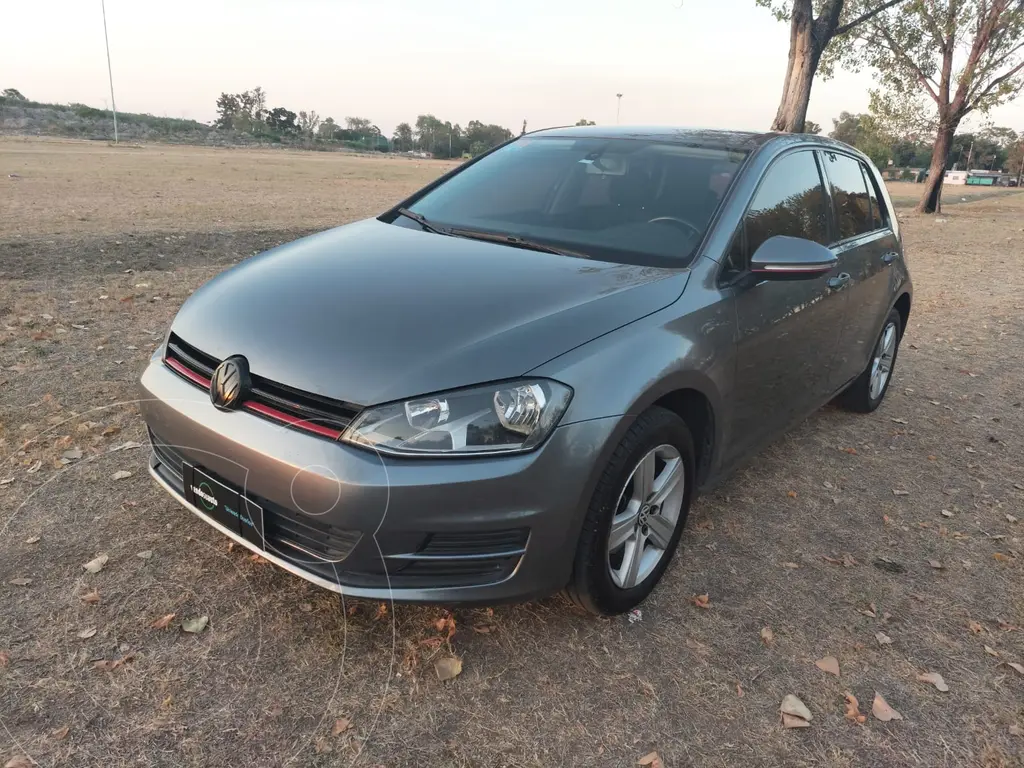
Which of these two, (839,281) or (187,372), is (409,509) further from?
(839,281)

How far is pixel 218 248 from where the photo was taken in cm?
907

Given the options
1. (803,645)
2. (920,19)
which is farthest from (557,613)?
(920,19)

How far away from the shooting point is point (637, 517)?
8.21 ft

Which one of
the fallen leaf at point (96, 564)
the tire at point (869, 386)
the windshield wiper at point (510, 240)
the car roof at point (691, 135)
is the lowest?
the fallen leaf at point (96, 564)

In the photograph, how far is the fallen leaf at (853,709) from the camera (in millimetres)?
2242

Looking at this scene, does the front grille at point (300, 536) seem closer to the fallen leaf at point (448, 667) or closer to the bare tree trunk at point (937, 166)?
the fallen leaf at point (448, 667)

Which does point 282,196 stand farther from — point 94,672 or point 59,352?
A: point 94,672

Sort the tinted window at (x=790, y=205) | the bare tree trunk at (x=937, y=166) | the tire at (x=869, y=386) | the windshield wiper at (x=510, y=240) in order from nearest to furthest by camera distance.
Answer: the windshield wiper at (x=510, y=240)
the tinted window at (x=790, y=205)
the tire at (x=869, y=386)
the bare tree trunk at (x=937, y=166)

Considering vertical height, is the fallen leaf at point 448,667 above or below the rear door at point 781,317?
below

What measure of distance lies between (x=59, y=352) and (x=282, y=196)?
13.0 metres

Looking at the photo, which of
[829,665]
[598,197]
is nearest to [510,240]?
[598,197]

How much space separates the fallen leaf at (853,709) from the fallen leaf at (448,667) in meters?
1.21

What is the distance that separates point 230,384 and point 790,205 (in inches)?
99.6

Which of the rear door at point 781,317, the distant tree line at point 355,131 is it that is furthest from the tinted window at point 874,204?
the distant tree line at point 355,131
